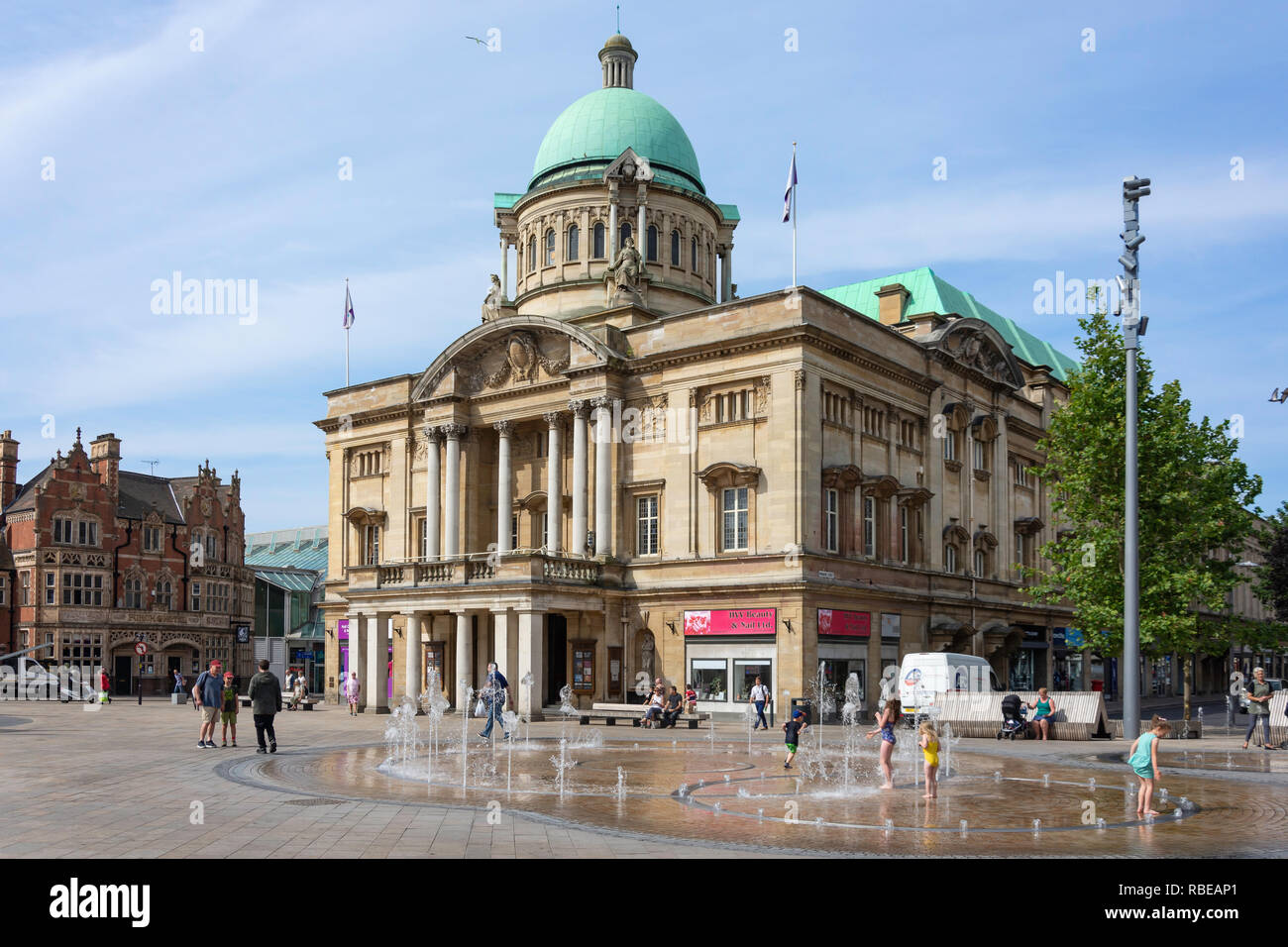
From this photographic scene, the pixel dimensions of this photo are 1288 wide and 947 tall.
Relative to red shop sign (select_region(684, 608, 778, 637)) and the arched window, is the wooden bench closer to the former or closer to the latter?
red shop sign (select_region(684, 608, 778, 637))

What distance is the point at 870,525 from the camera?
47.5 metres

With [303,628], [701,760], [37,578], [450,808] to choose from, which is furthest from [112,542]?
[450,808]

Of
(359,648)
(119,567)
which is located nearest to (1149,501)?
(359,648)

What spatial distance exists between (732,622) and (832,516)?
560cm

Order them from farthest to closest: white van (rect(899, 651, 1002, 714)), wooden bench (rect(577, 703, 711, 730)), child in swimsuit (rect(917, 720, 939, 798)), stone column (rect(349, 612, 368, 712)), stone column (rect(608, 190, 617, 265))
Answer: stone column (rect(608, 190, 617, 265)) < stone column (rect(349, 612, 368, 712)) < wooden bench (rect(577, 703, 711, 730)) < white van (rect(899, 651, 1002, 714)) < child in swimsuit (rect(917, 720, 939, 798))

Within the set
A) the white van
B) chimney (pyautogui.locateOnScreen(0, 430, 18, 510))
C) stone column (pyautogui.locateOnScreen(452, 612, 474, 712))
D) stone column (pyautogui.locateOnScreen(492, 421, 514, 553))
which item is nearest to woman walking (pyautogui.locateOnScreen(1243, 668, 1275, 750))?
the white van

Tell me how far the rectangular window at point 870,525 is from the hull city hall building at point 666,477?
0.13m

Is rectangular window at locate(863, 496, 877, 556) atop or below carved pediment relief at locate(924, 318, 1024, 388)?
below

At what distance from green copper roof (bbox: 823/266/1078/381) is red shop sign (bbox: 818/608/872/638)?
694 inches

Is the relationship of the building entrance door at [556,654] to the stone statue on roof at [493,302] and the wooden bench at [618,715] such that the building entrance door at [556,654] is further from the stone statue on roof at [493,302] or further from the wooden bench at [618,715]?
the stone statue on roof at [493,302]

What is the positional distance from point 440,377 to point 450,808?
132ft

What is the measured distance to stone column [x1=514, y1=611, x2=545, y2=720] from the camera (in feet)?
140

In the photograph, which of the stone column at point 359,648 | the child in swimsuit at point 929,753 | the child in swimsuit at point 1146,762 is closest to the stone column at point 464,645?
the stone column at point 359,648

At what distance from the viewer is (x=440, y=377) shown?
5559 centimetres
